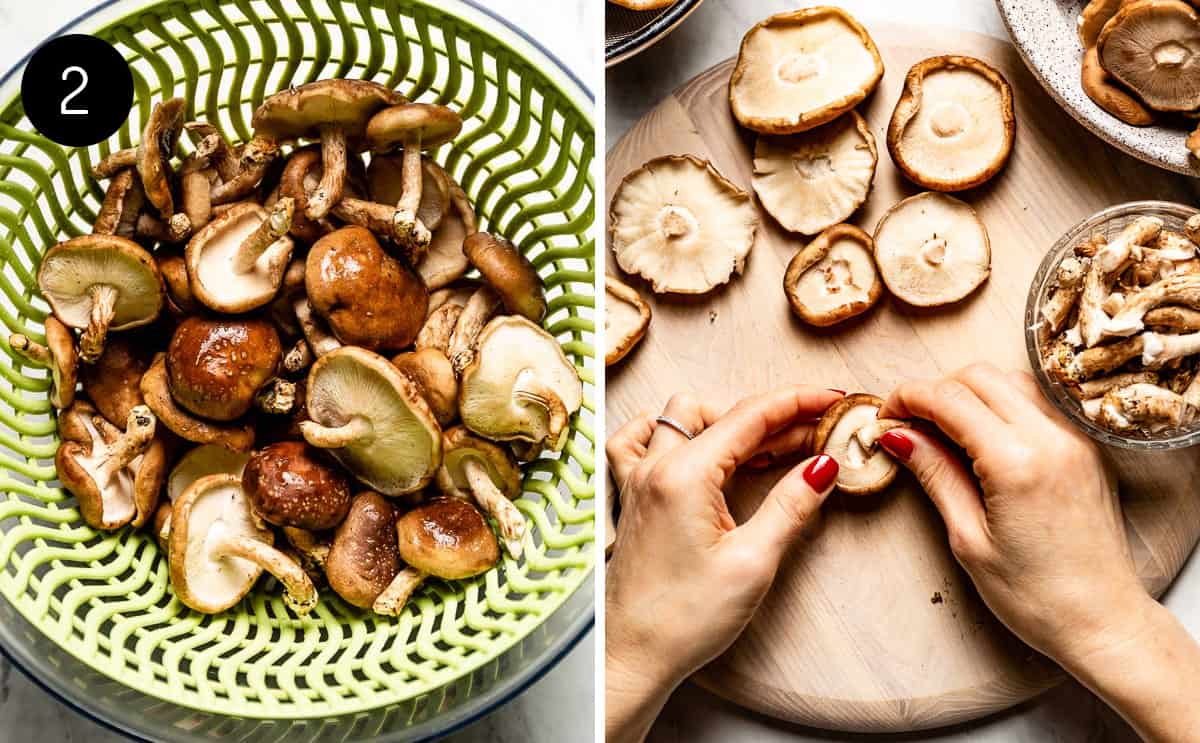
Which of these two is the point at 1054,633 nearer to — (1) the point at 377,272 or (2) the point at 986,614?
(2) the point at 986,614

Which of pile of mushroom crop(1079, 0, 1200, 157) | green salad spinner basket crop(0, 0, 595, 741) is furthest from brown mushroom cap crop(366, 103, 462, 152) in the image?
pile of mushroom crop(1079, 0, 1200, 157)

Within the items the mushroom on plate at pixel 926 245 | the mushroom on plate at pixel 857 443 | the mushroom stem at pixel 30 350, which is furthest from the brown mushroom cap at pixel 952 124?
the mushroom stem at pixel 30 350

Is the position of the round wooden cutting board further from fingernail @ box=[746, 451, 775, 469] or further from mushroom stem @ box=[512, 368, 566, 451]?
mushroom stem @ box=[512, 368, 566, 451]

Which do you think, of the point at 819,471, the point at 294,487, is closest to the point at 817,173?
the point at 819,471

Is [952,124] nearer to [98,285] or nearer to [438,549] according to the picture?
[438,549]

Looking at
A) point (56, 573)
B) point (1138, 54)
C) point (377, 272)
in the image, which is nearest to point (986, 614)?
point (1138, 54)
